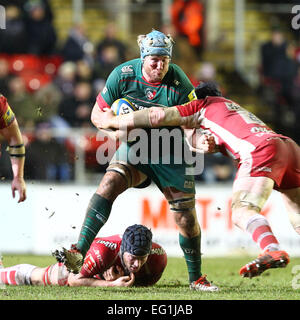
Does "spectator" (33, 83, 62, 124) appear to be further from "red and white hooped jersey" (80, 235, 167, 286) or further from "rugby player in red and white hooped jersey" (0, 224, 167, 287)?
"red and white hooped jersey" (80, 235, 167, 286)

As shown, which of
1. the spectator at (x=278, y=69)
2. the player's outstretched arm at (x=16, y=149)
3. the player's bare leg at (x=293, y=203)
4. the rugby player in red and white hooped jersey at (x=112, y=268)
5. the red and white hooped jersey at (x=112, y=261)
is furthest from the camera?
the spectator at (x=278, y=69)

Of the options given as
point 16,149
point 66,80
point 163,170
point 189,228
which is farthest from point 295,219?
point 66,80

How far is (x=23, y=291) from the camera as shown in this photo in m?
7.14

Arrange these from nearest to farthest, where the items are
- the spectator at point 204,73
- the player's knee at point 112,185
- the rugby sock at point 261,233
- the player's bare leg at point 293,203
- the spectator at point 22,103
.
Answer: the rugby sock at point 261,233
the player's bare leg at point 293,203
the player's knee at point 112,185
the spectator at point 22,103
the spectator at point 204,73

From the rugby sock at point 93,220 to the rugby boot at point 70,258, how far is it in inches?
7.1

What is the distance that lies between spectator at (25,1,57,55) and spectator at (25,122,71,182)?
9.23ft

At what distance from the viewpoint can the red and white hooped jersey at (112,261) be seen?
7371mm

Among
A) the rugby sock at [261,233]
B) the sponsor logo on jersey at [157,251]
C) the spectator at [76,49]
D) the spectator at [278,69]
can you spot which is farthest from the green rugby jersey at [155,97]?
the spectator at [278,69]

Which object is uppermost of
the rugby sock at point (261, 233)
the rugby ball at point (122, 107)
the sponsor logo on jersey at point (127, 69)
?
the sponsor logo on jersey at point (127, 69)

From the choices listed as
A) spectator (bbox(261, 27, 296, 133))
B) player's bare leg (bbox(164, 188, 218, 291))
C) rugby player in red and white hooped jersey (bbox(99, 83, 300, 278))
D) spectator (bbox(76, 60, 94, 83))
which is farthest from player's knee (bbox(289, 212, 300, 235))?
spectator (bbox(261, 27, 296, 133))

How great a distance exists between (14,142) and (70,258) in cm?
173

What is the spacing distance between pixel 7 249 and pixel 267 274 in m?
4.75

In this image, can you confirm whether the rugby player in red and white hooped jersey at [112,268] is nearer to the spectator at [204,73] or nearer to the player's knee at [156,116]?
the player's knee at [156,116]

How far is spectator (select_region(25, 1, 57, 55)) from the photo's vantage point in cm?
1451
